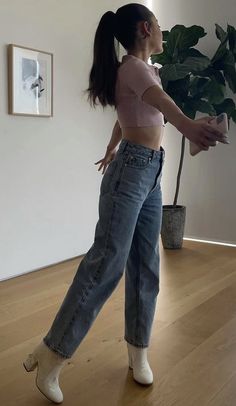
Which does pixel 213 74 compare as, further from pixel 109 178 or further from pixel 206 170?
pixel 109 178

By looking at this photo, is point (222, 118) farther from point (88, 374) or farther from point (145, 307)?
point (88, 374)

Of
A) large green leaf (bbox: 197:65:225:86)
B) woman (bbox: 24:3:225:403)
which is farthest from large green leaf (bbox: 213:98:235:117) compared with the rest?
woman (bbox: 24:3:225:403)

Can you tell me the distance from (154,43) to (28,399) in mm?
1233

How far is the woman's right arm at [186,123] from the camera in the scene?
121 cm

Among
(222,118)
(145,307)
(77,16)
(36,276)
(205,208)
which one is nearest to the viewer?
(222,118)

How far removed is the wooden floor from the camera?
157cm

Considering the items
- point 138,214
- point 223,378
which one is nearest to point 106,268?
point 138,214

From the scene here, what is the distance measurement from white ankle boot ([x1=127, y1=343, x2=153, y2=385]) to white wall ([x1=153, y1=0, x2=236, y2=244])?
2.42 m

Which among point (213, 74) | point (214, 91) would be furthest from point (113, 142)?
point (213, 74)

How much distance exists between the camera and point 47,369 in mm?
1483

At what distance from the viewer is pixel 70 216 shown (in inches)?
132

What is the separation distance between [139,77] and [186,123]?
23cm

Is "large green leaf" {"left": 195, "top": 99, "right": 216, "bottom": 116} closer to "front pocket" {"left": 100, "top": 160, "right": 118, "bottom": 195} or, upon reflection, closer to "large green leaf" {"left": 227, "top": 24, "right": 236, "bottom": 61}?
"large green leaf" {"left": 227, "top": 24, "right": 236, "bottom": 61}

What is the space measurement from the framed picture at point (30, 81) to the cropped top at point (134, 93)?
1.45 m
